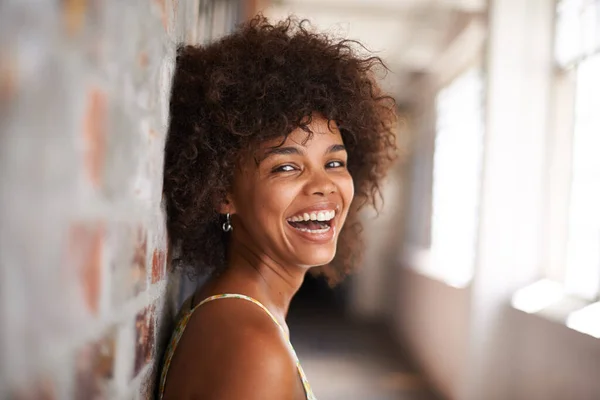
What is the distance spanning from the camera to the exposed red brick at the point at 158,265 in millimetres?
1125

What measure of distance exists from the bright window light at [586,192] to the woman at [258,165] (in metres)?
1.76

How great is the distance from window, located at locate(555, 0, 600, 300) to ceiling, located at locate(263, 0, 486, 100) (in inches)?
54.2

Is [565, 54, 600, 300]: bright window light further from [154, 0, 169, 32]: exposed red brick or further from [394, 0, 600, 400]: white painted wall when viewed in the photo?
[154, 0, 169, 32]: exposed red brick

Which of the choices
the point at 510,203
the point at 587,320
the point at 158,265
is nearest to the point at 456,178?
the point at 510,203

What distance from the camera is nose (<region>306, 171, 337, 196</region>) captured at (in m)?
1.51

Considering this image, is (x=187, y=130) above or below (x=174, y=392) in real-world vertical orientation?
above

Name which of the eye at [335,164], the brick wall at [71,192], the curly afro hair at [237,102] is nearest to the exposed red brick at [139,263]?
the brick wall at [71,192]

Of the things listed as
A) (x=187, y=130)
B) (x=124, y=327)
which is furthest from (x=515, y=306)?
(x=124, y=327)

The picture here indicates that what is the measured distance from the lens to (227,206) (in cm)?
158

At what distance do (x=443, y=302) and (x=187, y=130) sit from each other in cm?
417

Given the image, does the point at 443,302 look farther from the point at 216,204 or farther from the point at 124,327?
the point at 124,327

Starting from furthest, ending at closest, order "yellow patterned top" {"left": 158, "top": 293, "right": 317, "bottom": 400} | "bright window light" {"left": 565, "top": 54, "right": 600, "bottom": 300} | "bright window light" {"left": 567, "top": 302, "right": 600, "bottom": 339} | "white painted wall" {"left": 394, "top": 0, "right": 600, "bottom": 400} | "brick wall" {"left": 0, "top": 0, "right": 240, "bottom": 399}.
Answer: "white painted wall" {"left": 394, "top": 0, "right": 600, "bottom": 400}
"bright window light" {"left": 565, "top": 54, "right": 600, "bottom": 300}
"bright window light" {"left": 567, "top": 302, "right": 600, "bottom": 339}
"yellow patterned top" {"left": 158, "top": 293, "right": 317, "bottom": 400}
"brick wall" {"left": 0, "top": 0, "right": 240, "bottom": 399}

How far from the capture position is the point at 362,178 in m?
2.07

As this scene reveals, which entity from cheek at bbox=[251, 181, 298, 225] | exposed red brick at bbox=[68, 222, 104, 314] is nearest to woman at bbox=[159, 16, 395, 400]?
cheek at bbox=[251, 181, 298, 225]
